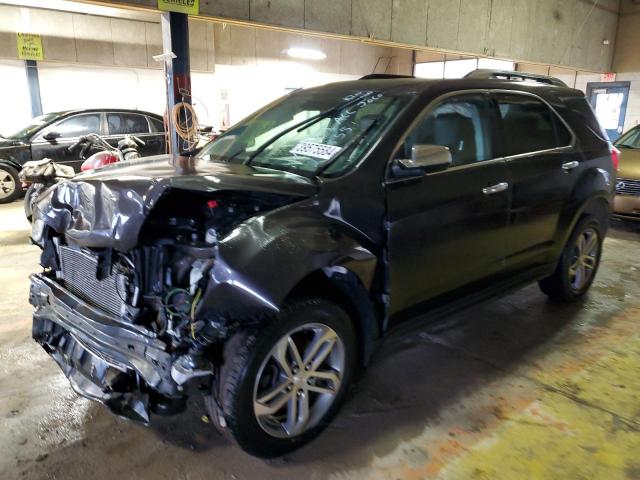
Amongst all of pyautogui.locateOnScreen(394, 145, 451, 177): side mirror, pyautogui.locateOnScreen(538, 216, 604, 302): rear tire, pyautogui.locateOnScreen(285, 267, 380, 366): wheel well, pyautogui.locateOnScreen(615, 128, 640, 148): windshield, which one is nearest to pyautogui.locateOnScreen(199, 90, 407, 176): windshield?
pyautogui.locateOnScreen(394, 145, 451, 177): side mirror

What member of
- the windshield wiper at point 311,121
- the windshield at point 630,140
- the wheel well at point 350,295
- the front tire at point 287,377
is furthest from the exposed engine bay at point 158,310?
the windshield at point 630,140

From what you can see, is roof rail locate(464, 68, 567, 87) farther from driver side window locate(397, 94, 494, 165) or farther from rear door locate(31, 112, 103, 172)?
rear door locate(31, 112, 103, 172)

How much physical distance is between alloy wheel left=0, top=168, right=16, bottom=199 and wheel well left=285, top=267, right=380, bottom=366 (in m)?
7.87

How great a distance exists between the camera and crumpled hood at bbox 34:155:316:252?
6.32 ft

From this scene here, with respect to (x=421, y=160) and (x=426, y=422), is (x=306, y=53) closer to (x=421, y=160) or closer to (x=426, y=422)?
(x=421, y=160)

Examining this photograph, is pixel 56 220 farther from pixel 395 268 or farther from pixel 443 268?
pixel 443 268

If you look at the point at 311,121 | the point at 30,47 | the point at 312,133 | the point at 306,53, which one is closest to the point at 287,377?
the point at 312,133

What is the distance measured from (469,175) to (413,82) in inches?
24.4

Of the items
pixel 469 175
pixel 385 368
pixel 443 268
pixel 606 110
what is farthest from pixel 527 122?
pixel 606 110

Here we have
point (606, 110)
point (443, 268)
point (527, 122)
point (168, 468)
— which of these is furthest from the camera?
point (606, 110)

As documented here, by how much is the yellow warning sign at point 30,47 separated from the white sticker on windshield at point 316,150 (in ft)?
36.2

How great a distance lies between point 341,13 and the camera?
8008mm

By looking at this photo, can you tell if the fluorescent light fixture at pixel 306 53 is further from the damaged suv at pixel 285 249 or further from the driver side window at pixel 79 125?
the damaged suv at pixel 285 249

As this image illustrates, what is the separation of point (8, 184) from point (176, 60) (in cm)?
404
